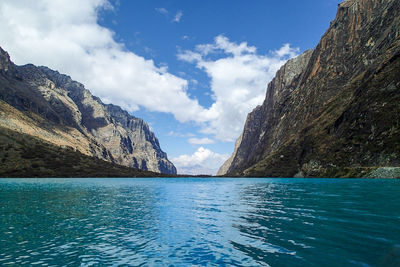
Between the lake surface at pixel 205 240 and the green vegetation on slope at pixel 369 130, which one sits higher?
the green vegetation on slope at pixel 369 130

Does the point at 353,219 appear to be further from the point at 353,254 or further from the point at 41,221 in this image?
the point at 41,221

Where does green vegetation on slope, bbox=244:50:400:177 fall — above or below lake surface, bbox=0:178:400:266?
above

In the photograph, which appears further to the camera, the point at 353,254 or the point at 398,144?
the point at 398,144

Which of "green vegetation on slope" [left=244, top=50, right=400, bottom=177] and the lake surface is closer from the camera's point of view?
the lake surface

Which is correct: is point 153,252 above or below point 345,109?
below

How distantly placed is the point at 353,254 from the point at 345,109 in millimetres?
208184

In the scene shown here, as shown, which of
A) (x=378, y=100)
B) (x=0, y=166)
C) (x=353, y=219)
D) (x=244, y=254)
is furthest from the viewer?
(x=0, y=166)

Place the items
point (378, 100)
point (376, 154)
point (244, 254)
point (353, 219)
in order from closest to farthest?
point (244, 254) < point (353, 219) < point (376, 154) < point (378, 100)

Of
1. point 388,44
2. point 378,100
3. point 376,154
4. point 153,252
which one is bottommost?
point 153,252

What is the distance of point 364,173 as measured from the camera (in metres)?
136

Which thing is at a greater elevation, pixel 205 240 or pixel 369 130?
pixel 369 130

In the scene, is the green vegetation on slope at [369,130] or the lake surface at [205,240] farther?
the green vegetation on slope at [369,130]

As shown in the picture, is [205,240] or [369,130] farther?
[369,130]

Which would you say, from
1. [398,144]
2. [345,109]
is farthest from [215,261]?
[345,109]
